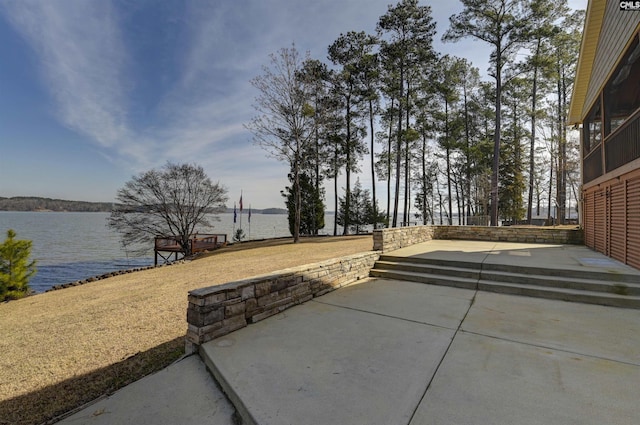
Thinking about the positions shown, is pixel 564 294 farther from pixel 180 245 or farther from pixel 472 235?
pixel 180 245

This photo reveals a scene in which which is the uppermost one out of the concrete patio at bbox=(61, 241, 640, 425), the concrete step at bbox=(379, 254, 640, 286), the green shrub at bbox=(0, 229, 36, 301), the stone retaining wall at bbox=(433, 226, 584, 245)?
the stone retaining wall at bbox=(433, 226, 584, 245)

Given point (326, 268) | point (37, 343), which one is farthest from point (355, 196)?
point (37, 343)

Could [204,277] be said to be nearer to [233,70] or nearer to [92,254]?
[233,70]

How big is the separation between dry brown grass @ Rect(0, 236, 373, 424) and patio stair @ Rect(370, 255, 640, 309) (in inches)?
155

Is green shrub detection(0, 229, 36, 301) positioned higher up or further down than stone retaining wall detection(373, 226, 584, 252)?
further down

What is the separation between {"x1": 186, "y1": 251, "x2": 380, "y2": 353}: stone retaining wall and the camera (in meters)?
3.06

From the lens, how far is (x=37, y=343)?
4559mm

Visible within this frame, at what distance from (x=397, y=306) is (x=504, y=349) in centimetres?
157

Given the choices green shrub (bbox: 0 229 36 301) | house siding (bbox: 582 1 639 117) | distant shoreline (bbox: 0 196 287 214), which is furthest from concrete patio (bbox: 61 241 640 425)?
distant shoreline (bbox: 0 196 287 214)

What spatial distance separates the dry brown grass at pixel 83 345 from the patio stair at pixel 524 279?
3.94m

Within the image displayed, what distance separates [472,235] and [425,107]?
13454 mm

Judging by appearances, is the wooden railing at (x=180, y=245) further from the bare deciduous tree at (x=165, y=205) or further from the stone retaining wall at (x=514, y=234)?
the stone retaining wall at (x=514, y=234)

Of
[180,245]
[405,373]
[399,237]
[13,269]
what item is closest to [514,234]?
[399,237]

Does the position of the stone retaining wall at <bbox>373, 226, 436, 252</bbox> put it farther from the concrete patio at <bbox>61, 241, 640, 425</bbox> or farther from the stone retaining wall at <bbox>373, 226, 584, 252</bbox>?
the concrete patio at <bbox>61, 241, 640, 425</bbox>
